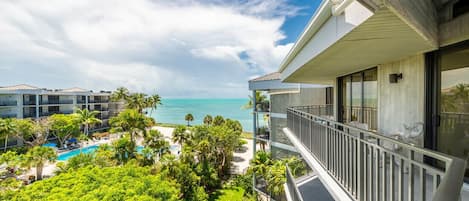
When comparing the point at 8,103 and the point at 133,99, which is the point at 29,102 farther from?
the point at 133,99

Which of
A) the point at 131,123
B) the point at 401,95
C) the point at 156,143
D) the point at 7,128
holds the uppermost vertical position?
the point at 401,95

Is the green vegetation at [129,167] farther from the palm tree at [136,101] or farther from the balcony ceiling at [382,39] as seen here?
the balcony ceiling at [382,39]

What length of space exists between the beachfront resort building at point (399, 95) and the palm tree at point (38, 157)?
2290 centimetres

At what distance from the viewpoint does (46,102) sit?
33656 millimetres

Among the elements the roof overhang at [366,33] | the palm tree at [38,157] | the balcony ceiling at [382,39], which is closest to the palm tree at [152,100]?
the palm tree at [38,157]

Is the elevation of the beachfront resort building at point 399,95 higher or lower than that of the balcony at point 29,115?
higher

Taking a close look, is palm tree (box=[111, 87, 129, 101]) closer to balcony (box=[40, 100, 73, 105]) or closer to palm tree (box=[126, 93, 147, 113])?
palm tree (box=[126, 93, 147, 113])

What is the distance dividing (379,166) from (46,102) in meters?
44.0

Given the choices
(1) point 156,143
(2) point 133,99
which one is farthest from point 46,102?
(1) point 156,143

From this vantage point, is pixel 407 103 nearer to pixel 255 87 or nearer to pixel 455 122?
pixel 455 122

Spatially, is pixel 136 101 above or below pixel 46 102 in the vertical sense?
above

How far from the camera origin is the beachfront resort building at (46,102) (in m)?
28.5

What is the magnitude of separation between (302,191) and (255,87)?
9.22m

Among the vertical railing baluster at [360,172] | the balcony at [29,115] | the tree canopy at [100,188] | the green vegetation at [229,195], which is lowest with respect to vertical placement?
the green vegetation at [229,195]
